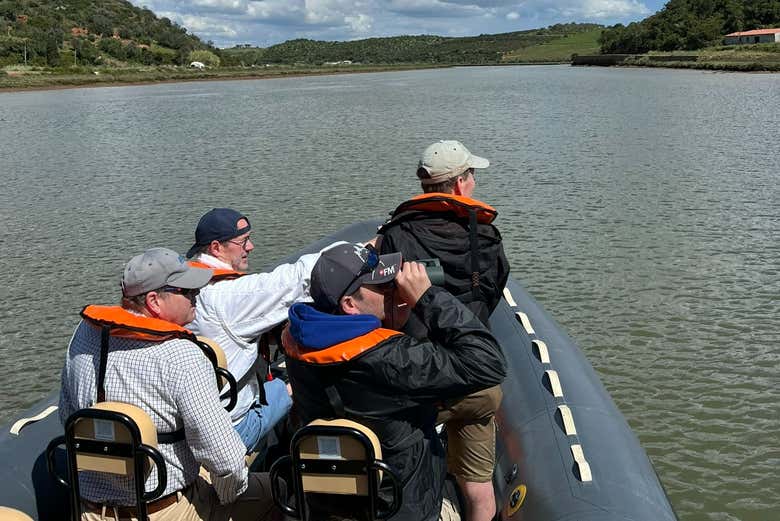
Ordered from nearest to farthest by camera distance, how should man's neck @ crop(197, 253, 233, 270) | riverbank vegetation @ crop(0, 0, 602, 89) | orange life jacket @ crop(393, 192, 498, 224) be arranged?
1. orange life jacket @ crop(393, 192, 498, 224)
2. man's neck @ crop(197, 253, 233, 270)
3. riverbank vegetation @ crop(0, 0, 602, 89)

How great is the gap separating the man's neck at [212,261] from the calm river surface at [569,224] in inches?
133

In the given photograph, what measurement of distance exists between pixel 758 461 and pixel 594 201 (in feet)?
26.3

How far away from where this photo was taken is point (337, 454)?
96.2 inches

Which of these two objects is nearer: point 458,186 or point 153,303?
point 153,303

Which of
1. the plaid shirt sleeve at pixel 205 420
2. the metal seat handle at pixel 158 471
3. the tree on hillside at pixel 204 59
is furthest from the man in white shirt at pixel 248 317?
the tree on hillside at pixel 204 59

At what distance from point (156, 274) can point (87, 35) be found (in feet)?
387

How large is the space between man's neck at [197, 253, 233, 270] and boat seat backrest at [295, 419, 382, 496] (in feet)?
4.91

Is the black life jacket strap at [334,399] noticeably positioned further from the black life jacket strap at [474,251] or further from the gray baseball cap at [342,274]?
the black life jacket strap at [474,251]

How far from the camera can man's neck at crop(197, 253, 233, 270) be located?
376cm

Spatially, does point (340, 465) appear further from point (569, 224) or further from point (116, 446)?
point (569, 224)

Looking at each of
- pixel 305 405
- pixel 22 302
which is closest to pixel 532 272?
pixel 22 302

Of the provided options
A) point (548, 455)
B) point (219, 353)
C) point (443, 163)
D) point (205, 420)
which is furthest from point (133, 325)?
point (548, 455)

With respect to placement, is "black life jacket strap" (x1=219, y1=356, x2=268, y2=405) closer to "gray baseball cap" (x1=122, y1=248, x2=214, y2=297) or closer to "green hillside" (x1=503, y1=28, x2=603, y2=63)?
"gray baseball cap" (x1=122, y1=248, x2=214, y2=297)

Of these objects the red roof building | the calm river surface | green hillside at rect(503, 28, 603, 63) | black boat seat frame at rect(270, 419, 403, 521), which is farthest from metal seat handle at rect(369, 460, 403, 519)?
green hillside at rect(503, 28, 603, 63)
